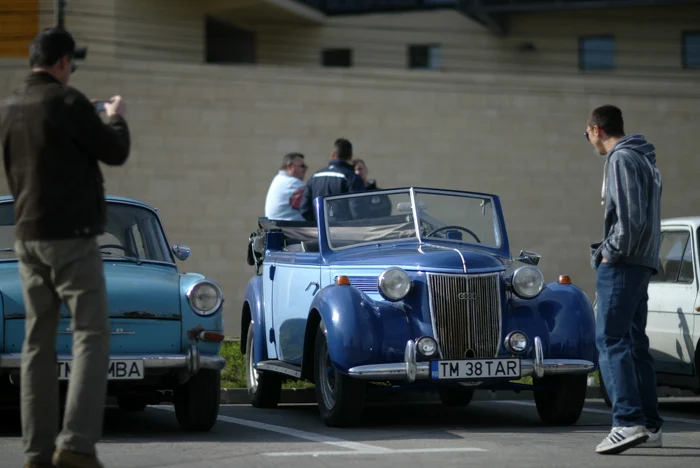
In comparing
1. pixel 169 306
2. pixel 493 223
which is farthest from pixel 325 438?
pixel 493 223

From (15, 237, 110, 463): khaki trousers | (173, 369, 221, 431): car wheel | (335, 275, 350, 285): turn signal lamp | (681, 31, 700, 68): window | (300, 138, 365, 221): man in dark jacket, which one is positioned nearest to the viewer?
(15, 237, 110, 463): khaki trousers

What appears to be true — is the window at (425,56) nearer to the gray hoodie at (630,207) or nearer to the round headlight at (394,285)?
the round headlight at (394,285)

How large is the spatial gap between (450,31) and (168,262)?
719 inches

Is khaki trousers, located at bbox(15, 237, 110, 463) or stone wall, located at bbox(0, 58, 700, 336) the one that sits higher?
stone wall, located at bbox(0, 58, 700, 336)

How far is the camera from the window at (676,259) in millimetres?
9953

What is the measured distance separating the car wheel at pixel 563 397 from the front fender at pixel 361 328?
3.92ft

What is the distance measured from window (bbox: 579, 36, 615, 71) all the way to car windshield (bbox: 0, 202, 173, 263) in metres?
18.4

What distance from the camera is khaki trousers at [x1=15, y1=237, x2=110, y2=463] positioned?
5164 millimetres

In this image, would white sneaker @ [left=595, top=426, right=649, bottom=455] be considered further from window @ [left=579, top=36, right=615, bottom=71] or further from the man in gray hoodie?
window @ [left=579, top=36, right=615, bottom=71]

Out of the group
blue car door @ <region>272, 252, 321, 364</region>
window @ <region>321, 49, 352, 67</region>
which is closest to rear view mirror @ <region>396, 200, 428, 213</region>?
blue car door @ <region>272, 252, 321, 364</region>

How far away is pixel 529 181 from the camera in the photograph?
20.3 meters

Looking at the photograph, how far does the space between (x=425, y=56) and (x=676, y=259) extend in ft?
55.4

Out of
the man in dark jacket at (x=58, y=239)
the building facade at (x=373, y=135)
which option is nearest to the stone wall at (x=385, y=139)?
the building facade at (x=373, y=135)

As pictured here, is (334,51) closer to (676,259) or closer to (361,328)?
(676,259)
